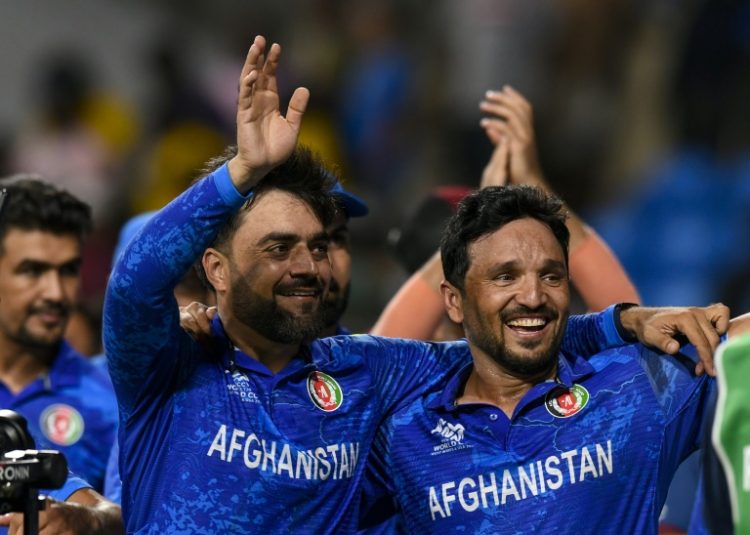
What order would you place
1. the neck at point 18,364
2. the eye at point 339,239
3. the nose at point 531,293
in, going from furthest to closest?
the neck at point 18,364, the eye at point 339,239, the nose at point 531,293

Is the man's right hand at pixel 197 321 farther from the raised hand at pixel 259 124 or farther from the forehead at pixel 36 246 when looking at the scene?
the forehead at pixel 36 246

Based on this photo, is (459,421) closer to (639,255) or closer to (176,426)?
(176,426)

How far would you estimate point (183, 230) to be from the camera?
11.1 feet

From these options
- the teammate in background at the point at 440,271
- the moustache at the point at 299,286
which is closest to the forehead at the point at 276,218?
the moustache at the point at 299,286

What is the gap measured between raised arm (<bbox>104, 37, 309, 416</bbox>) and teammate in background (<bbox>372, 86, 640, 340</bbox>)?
1295 millimetres

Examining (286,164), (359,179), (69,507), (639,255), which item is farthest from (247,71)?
(359,179)

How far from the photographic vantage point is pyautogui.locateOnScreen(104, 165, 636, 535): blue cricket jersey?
3396 mm

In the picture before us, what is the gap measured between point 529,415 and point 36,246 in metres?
2.19

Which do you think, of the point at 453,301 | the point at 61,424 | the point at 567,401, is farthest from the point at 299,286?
the point at 61,424

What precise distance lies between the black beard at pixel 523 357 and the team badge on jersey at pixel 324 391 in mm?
420

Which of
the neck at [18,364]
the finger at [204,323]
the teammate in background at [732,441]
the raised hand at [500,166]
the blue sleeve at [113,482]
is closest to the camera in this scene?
the teammate in background at [732,441]

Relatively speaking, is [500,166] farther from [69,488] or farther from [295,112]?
[69,488]

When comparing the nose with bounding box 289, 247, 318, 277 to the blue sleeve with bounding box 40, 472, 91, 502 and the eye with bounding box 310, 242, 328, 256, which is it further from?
the blue sleeve with bounding box 40, 472, 91, 502

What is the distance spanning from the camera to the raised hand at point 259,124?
3414 millimetres
